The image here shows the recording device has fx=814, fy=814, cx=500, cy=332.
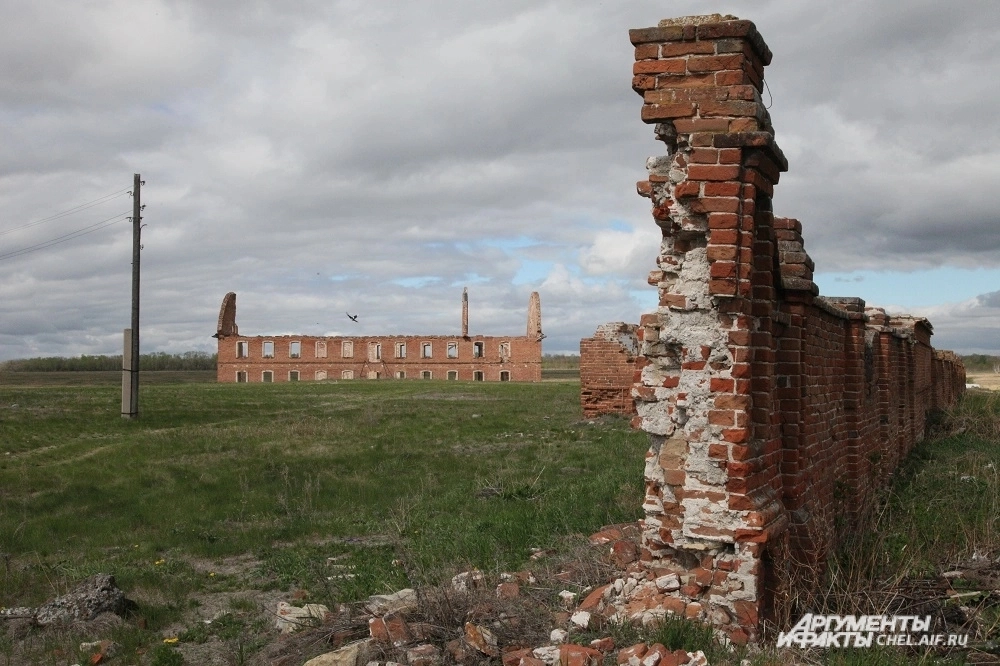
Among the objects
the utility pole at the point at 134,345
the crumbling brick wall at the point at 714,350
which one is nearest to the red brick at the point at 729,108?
the crumbling brick wall at the point at 714,350

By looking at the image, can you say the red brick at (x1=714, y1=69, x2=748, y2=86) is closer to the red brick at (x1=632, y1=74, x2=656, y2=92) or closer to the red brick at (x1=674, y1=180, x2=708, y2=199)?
the red brick at (x1=632, y1=74, x2=656, y2=92)

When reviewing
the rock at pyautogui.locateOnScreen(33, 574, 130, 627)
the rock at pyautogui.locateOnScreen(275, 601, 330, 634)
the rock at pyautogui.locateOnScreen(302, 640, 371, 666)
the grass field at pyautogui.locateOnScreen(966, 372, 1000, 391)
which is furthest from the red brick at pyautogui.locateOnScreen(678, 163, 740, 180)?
the grass field at pyautogui.locateOnScreen(966, 372, 1000, 391)

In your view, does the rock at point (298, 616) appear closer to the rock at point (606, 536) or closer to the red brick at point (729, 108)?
the rock at point (606, 536)

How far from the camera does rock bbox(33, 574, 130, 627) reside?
5973 millimetres

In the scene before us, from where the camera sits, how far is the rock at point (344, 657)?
14.3 ft

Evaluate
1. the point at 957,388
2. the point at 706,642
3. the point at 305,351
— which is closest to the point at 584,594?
the point at 706,642

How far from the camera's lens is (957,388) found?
94.3 feet

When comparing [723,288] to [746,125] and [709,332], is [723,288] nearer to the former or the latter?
[709,332]

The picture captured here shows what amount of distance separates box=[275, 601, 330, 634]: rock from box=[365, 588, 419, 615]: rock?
1.05 feet

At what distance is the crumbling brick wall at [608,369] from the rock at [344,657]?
50.7 feet

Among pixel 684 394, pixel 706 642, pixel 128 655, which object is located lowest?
pixel 128 655

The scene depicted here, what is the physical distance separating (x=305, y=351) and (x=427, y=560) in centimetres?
5388

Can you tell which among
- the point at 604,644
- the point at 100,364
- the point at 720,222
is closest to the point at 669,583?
the point at 604,644

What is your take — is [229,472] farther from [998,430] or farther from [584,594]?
[998,430]
